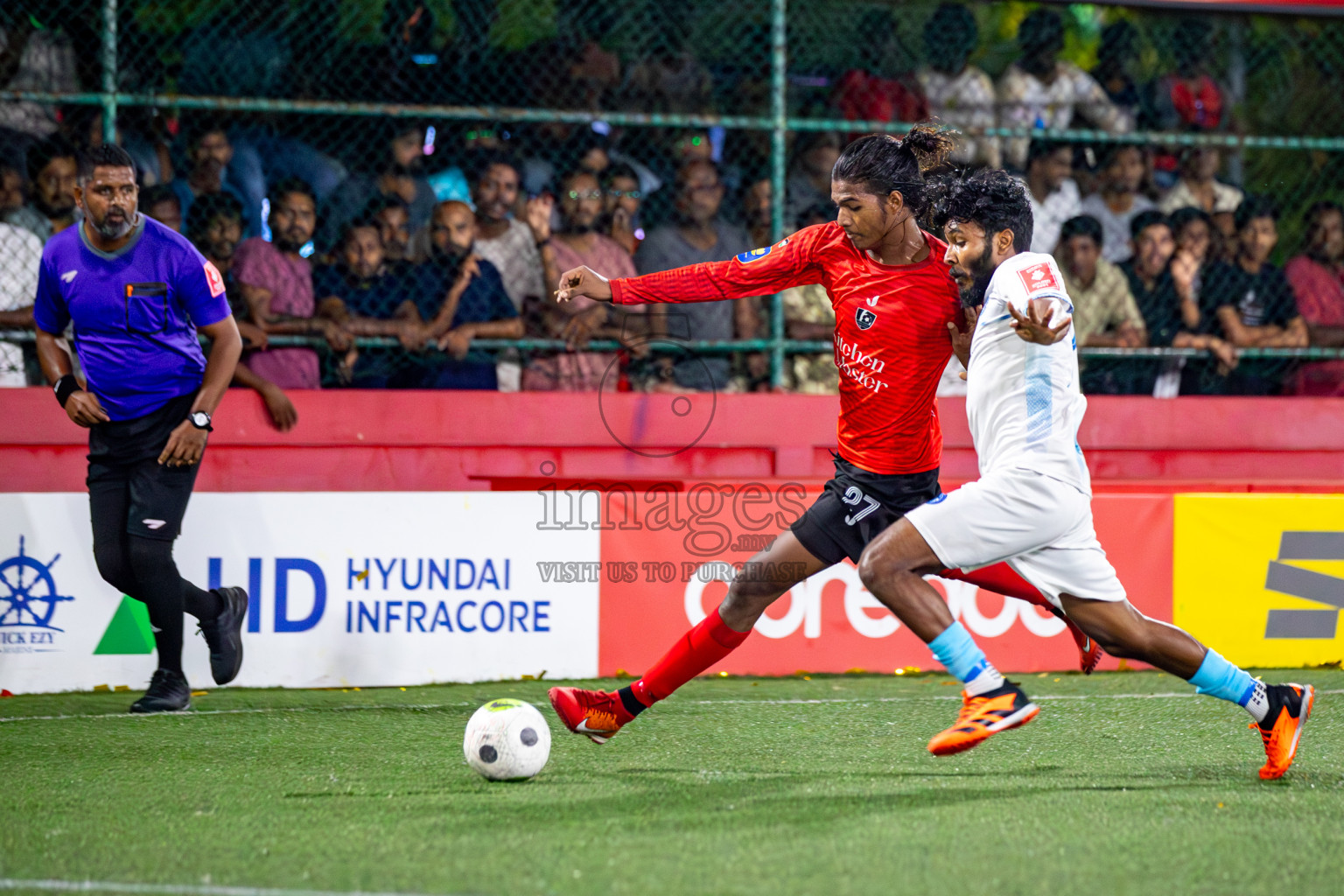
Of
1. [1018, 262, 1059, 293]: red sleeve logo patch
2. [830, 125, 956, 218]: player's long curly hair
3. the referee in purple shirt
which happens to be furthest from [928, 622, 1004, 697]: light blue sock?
the referee in purple shirt

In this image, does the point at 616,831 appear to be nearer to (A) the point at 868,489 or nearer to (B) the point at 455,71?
(A) the point at 868,489

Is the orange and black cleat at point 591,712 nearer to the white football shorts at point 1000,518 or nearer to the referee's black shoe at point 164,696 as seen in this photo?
the white football shorts at point 1000,518

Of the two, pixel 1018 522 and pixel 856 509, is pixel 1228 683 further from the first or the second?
pixel 856 509

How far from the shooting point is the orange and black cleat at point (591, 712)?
454 cm

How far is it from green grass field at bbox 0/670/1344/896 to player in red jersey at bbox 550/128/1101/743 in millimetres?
410

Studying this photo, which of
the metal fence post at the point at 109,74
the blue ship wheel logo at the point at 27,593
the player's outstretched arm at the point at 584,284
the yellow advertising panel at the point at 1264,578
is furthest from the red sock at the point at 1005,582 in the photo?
the metal fence post at the point at 109,74

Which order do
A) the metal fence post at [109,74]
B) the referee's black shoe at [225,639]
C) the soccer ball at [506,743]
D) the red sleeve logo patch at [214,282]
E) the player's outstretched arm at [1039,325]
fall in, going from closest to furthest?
the player's outstretched arm at [1039,325] < the soccer ball at [506,743] < the red sleeve logo patch at [214,282] < the referee's black shoe at [225,639] < the metal fence post at [109,74]

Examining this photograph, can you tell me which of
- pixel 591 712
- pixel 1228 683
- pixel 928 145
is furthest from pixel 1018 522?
pixel 591 712

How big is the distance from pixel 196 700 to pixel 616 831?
9.93 ft

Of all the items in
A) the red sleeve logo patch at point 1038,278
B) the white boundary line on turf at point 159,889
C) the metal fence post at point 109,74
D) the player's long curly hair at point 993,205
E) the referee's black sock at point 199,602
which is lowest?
the white boundary line on turf at point 159,889

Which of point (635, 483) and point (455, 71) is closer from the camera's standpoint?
point (635, 483)

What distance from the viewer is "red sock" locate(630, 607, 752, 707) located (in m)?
4.60

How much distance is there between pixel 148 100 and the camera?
7023 mm

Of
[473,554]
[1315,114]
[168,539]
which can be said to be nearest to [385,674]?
[473,554]
